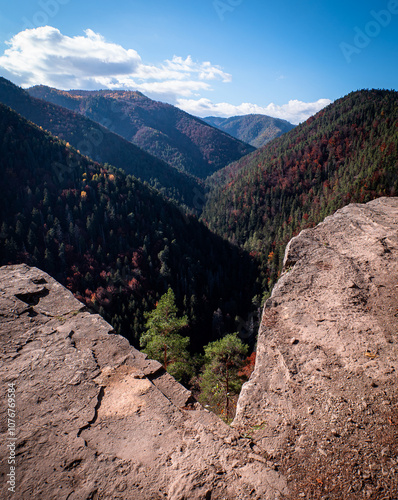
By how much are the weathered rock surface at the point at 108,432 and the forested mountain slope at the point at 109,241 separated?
204 feet

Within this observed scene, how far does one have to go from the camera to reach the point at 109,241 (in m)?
97.8

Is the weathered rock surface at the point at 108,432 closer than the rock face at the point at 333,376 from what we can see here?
Yes

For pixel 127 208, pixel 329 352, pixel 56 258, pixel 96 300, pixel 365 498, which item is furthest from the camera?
pixel 127 208

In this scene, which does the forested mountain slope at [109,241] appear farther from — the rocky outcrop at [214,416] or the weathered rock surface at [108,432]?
the rocky outcrop at [214,416]

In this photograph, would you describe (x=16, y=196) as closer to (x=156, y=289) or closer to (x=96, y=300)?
(x=96, y=300)

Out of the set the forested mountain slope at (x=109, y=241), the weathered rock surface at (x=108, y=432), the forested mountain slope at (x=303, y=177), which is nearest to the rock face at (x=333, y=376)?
the weathered rock surface at (x=108, y=432)

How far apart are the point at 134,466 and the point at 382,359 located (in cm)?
677

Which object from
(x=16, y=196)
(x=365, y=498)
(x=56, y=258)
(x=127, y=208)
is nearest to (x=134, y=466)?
(x=365, y=498)

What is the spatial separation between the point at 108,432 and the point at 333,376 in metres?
5.98

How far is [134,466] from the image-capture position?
16.5ft

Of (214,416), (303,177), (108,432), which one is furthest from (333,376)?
(303,177)

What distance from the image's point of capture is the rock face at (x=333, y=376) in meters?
4.89

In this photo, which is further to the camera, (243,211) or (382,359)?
(243,211)

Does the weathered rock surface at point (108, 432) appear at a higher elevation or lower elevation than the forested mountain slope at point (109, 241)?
higher
